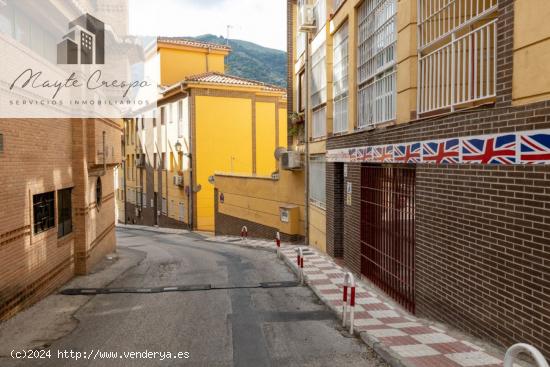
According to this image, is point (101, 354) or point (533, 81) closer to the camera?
point (533, 81)

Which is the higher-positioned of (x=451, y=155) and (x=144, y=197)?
(x=451, y=155)

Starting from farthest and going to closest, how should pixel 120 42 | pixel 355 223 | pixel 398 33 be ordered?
pixel 120 42 < pixel 355 223 < pixel 398 33

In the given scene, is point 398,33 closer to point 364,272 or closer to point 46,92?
point 364,272

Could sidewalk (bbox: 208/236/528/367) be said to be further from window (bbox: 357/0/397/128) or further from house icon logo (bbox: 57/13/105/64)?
house icon logo (bbox: 57/13/105/64)

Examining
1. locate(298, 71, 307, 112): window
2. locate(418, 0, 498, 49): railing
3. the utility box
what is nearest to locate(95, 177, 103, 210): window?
the utility box

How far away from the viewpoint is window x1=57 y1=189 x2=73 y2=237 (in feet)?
40.4

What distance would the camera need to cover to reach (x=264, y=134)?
1277 inches

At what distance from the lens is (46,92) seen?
36.7 feet

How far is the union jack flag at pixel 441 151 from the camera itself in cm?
671

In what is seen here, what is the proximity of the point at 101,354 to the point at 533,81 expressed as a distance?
21.4 ft

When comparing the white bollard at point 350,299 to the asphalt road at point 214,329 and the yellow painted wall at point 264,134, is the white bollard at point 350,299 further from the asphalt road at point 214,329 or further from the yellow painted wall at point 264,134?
the yellow painted wall at point 264,134

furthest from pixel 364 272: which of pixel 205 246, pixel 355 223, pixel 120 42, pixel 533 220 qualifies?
pixel 120 42

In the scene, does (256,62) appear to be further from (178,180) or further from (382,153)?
(382,153)

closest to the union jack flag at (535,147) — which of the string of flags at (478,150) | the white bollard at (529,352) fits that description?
the string of flags at (478,150)
